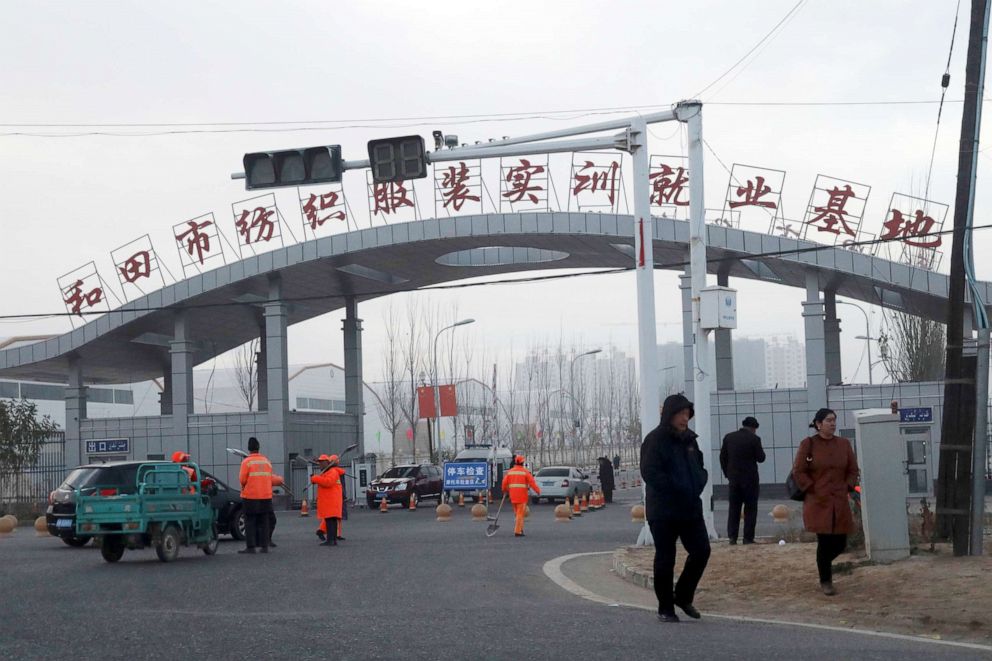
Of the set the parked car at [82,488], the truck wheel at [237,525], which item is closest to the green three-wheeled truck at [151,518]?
the parked car at [82,488]

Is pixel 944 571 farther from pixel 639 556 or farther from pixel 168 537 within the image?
pixel 168 537

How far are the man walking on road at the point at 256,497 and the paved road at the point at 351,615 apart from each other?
39 cm

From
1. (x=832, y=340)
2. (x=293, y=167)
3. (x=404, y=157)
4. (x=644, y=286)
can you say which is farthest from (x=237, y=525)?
(x=832, y=340)

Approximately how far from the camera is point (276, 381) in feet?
127

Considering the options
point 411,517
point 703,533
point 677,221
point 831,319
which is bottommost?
point 411,517

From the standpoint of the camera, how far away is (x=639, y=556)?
50.5ft

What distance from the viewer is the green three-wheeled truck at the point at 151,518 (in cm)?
1664

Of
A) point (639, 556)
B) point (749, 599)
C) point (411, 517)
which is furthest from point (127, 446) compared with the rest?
point (749, 599)

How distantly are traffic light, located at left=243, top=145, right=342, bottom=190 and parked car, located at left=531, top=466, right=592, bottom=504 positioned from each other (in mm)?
23605

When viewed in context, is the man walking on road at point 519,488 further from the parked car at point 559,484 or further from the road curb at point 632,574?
the parked car at point 559,484

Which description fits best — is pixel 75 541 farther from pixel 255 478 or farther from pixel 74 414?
pixel 74 414

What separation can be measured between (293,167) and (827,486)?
30.9 feet

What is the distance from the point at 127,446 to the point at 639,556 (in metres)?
29.3

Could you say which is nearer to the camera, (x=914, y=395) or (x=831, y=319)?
(x=914, y=395)
